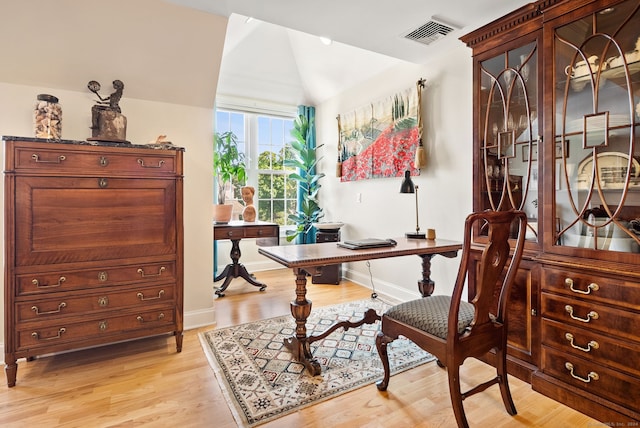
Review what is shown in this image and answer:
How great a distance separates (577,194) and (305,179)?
337cm

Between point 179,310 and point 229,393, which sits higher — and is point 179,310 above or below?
above

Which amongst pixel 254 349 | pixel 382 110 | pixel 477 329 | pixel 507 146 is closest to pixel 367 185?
pixel 382 110

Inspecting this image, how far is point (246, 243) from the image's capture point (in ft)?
15.2

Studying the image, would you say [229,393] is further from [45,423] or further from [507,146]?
[507,146]

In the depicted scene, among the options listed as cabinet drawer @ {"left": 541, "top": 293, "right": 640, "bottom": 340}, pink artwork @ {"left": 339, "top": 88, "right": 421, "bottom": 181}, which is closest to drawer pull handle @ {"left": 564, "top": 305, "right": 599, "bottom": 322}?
cabinet drawer @ {"left": 541, "top": 293, "right": 640, "bottom": 340}

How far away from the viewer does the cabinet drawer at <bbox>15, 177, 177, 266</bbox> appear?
189 cm

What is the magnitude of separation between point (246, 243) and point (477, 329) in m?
3.58

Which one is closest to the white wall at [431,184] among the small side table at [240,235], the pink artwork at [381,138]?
the pink artwork at [381,138]

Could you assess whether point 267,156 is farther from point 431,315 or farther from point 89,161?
point 431,315

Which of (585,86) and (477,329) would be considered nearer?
(477,329)

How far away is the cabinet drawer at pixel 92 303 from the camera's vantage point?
191cm

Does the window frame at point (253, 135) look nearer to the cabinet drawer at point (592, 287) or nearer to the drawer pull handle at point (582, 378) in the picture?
the cabinet drawer at point (592, 287)

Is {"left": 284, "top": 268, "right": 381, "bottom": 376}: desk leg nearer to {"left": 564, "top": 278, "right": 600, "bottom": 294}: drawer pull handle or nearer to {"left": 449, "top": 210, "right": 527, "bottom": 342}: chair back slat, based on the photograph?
{"left": 449, "top": 210, "right": 527, "bottom": 342}: chair back slat

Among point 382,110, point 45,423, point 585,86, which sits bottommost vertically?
point 45,423
